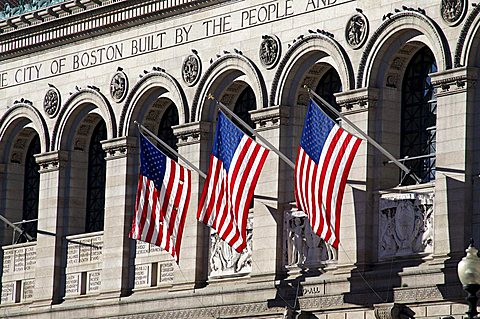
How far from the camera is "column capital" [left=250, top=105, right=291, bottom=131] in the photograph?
54.2 m

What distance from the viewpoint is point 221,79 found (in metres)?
56.9

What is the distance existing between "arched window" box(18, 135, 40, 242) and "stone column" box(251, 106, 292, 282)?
1342 centimetres

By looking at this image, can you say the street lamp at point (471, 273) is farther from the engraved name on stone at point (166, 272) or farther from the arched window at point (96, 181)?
the arched window at point (96, 181)

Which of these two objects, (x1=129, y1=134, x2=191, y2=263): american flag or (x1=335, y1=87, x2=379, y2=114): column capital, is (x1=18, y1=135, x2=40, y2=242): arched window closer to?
(x1=129, y1=134, x2=191, y2=263): american flag

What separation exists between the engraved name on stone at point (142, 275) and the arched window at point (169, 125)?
→ 390cm

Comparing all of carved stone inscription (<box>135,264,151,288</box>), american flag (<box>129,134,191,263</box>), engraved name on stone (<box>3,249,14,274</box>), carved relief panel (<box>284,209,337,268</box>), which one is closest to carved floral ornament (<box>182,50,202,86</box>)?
american flag (<box>129,134,191,263</box>)

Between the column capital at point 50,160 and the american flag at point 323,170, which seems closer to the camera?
the american flag at point 323,170

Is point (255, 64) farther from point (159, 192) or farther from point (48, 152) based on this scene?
point (48, 152)

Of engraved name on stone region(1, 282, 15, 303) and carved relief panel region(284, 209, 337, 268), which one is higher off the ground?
engraved name on stone region(1, 282, 15, 303)

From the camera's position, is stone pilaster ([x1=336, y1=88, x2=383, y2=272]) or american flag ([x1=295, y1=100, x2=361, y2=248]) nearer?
american flag ([x1=295, y1=100, x2=361, y2=248])

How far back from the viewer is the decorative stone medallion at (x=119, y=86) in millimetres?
60688

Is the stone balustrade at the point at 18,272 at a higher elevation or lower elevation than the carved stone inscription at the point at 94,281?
higher

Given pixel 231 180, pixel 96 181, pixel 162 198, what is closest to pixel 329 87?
pixel 231 180

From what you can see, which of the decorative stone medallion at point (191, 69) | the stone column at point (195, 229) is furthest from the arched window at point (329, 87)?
the decorative stone medallion at point (191, 69)
